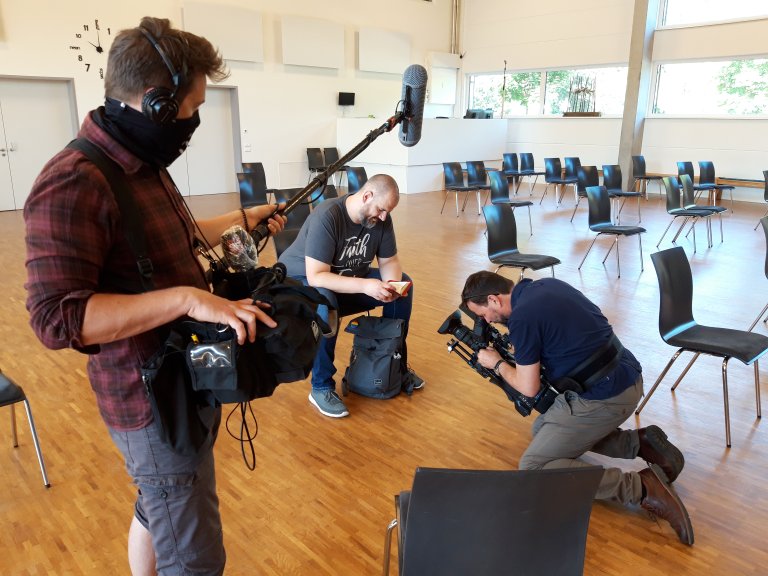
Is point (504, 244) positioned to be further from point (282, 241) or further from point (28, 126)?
point (28, 126)

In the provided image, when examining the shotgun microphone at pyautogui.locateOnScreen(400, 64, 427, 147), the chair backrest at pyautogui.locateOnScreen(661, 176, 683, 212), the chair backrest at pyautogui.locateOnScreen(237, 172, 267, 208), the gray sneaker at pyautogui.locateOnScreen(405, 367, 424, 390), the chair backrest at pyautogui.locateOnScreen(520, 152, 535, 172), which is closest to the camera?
the shotgun microphone at pyautogui.locateOnScreen(400, 64, 427, 147)

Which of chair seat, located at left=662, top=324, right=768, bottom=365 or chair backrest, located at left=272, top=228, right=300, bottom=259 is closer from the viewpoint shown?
chair seat, located at left=662, top=324, right=768, bottom=365

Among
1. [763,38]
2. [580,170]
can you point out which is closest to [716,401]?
[580,170]

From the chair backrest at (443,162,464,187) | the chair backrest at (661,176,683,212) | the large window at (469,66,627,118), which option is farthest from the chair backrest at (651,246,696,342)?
the large window at (469,66,627,118)

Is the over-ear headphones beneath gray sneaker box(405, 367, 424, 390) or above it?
above

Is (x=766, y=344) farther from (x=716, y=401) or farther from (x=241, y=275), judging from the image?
(x=241, y=275)

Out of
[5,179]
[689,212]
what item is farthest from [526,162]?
[5,179]

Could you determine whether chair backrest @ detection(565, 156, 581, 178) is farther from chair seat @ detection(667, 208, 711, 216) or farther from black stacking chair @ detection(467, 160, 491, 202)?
chair seat @ detection(667, 208, 711, 216)

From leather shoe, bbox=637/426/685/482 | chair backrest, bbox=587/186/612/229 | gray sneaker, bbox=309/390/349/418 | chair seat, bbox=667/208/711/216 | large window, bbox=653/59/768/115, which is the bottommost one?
gray sneaker, bbox=309/390/349/418

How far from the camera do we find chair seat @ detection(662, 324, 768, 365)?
2.81 metres

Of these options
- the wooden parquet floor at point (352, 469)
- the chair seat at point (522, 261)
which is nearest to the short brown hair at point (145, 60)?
the wooden parquet floor at point (352, 469)

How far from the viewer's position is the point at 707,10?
11.1m

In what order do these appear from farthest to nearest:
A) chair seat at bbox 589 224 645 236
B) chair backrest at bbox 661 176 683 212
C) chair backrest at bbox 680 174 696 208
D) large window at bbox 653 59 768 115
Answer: large window at bbox 653 59 768 115 → chair backrest at bbox 680 174 696 208 → chair backrest at bbox 661 176 683 212 → chair seat at bbox 589 224 645 236

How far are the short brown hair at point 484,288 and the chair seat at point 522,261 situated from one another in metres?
2.35
